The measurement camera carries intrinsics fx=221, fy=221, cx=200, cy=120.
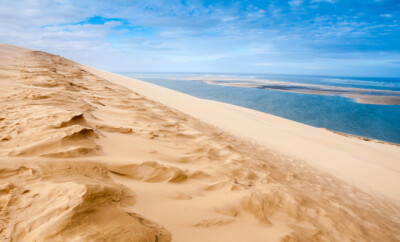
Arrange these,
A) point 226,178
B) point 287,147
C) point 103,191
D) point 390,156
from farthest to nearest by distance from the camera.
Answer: point 390,156, point 287,147, point 226,178, point 103,191

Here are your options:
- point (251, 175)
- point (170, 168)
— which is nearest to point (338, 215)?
point (251, 175)

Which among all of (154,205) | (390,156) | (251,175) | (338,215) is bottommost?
(390,156)

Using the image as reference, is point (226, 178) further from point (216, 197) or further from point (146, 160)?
point (146, 160)

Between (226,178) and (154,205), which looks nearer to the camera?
(154,205)

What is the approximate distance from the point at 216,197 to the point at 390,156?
25.8 feet

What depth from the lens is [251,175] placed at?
2691mm

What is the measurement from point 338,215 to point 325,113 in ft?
54.5

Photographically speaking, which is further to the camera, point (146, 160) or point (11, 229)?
point (146, 160)

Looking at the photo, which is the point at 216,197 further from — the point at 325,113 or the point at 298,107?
the point at 298,107

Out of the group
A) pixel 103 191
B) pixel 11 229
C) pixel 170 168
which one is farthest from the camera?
pixel 170 168

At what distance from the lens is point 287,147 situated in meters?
5.60

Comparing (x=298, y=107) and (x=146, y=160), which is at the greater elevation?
(x=146, y=160)

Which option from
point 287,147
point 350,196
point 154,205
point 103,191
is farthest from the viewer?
point 287,147

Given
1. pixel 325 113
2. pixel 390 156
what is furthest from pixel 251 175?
pixel 325 113
